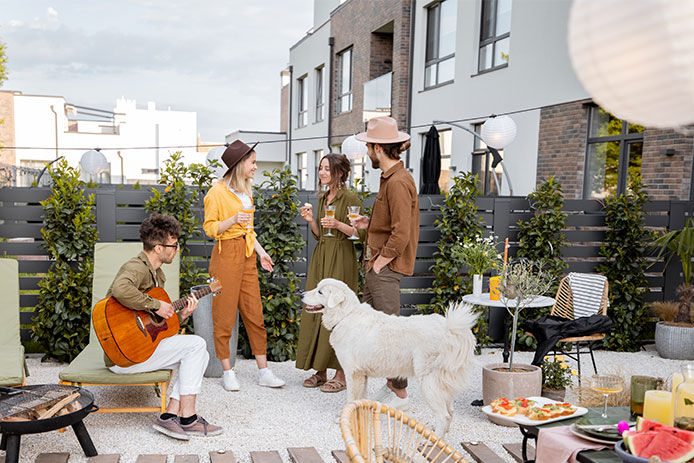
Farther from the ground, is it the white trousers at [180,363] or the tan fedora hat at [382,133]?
the tan fedora hat at [382,133]

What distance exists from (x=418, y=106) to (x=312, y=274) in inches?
399

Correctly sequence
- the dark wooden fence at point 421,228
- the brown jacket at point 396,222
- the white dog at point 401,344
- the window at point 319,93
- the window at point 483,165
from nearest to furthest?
the white dog at point 401,344 → the brown jacket at point 396,222 → the dark wooden fence at point 421,228 → the window at point 483,165 → the window at point 319,93

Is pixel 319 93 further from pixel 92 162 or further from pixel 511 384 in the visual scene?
pixel 511 384

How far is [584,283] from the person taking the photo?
5812mm

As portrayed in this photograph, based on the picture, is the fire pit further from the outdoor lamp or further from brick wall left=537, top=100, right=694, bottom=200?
the outdoor lamp

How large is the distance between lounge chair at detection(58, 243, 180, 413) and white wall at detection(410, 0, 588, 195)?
641 centimetres

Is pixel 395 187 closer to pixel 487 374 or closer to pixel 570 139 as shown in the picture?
pixel 487 374

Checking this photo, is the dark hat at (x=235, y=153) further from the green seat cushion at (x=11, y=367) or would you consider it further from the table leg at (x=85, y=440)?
the table leg at (x=85, y=440)

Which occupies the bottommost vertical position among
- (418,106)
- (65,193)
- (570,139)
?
(65,193)

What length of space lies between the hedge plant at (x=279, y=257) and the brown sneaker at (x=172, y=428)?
2071 mm

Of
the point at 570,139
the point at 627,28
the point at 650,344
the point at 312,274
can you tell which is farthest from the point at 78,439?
the point at 570,139

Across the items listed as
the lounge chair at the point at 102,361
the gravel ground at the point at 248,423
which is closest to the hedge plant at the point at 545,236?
the gravel ground at the point at 248,423

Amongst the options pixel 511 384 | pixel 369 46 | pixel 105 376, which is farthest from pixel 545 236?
pixel 369 46

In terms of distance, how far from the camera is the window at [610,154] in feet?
27.7
